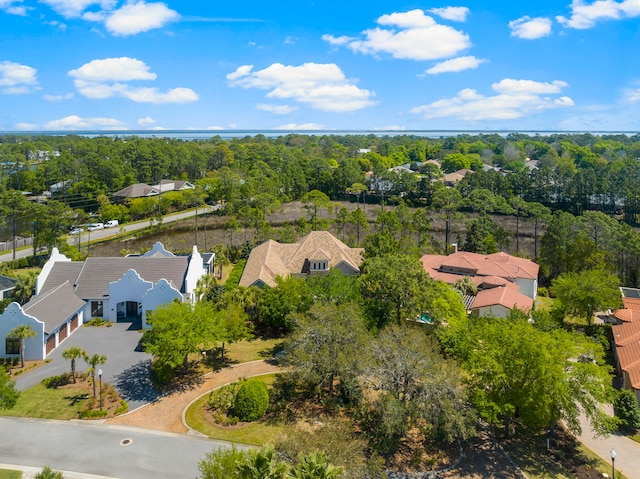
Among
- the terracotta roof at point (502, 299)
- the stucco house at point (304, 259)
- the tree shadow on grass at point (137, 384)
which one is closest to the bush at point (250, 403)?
the tree shadow on grass at point (137, 384)

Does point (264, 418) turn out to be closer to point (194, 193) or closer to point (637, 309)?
point (637, 309)

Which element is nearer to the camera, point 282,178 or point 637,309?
point 637,309

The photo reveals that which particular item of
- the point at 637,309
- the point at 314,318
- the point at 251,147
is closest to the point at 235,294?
the point at 314,318

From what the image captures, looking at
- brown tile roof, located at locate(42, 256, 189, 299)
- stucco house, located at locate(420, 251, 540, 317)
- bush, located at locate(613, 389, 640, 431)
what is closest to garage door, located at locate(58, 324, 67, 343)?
brown tile roof, located at locate(42, 256, 189, 299)

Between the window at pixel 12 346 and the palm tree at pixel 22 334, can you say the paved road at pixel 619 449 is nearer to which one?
the palm tree at pixel 22 334

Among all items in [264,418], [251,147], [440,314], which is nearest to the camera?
[264,418]

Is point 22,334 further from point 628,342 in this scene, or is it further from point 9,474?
point 628,342

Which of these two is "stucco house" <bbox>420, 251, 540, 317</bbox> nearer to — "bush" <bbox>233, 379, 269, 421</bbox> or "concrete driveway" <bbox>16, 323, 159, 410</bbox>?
"bush" <bbox>233, 379, 269, 421</bbox>
